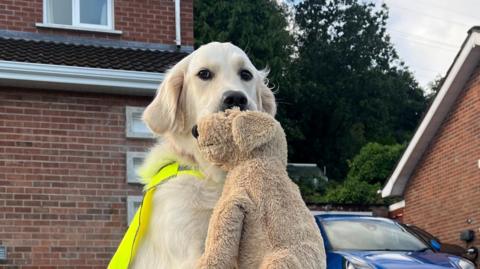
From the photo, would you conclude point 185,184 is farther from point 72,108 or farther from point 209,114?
point 72,108

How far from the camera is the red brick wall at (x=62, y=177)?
29.0 ft

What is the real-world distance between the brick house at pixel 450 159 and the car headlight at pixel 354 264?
725cm

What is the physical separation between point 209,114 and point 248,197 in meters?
0.49

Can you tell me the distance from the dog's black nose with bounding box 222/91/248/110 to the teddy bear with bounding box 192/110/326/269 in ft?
0.82

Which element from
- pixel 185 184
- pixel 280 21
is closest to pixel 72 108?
pixel 185 184

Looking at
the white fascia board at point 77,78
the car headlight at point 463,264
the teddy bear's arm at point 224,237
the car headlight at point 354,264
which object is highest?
the white fascia board at point 77,78

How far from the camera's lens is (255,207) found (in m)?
2.52

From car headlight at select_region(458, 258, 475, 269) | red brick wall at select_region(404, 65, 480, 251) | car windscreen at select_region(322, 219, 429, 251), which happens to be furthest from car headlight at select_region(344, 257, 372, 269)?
red brick wall at select_region(404, 65, 480, 251)

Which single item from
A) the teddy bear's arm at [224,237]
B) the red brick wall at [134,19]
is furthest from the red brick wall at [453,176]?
the teddy bear's arm at [224,237]

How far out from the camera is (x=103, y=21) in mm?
10953

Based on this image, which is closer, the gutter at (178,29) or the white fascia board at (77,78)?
the white fascia board at (77,78)

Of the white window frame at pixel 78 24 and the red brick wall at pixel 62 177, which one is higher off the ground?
the white window frame at pixel 78 24

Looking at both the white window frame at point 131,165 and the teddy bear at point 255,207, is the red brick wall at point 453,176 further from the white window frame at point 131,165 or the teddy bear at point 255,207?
the teddy bear at point 255,207

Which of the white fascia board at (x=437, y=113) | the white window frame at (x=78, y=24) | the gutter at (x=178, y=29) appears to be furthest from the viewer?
the white fascia board at (x=437, y=113)
